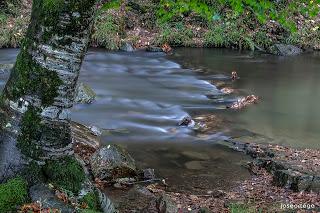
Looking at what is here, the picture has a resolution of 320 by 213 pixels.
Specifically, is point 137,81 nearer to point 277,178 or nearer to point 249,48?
point 249,48

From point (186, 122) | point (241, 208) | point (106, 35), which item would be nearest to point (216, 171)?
point (241, 208)

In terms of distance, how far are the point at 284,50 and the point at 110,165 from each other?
50.5ft

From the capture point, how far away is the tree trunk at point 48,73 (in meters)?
4.06

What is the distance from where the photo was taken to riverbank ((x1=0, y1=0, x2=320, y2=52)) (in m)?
20.3

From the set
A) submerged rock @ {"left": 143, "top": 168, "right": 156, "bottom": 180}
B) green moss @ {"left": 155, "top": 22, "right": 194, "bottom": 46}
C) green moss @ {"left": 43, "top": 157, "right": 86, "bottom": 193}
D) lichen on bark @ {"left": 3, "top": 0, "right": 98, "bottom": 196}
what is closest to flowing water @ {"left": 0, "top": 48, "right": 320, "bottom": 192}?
submerged rock @ {"left": 143, "top": 168, "right": 156, "bottom": 180}

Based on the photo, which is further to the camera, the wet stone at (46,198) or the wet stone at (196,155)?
the wet stone at (196,155)

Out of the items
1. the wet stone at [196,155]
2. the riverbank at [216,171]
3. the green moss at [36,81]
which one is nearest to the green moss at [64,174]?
the riverbank at [216,171]

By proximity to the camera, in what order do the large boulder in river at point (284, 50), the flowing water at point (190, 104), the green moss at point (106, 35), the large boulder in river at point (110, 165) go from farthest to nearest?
the large boulder in river at point (284, 50), the green moss at point (106, 35), the flowing water at point (190, 104), the large boulder in river at point (110, 165)

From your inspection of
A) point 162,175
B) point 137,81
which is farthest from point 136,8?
point 162,175

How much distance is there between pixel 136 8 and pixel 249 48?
5764 millimetres

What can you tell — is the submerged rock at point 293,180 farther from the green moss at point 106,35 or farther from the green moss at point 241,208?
the green moss at point 106,35

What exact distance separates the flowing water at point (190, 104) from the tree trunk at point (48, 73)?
3.49 metres

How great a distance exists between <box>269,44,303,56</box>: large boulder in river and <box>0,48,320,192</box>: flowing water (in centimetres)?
63

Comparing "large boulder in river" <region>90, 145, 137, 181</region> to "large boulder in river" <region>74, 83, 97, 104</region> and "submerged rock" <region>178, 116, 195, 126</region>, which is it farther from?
"large boulder in river" <region>74, 83, 97, 104</region>
